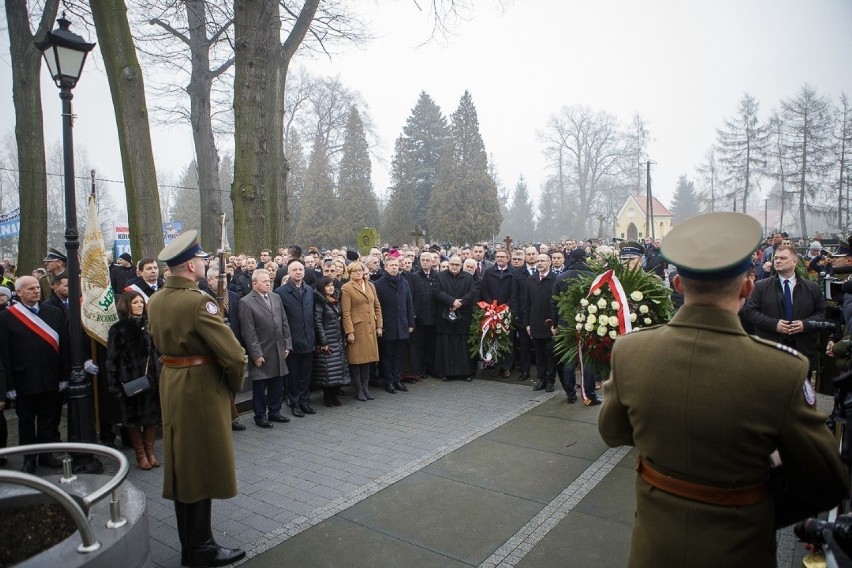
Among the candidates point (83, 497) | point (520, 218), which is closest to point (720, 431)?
point (83, 497)

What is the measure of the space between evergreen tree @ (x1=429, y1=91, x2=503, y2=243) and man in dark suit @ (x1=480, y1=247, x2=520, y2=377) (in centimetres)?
3686

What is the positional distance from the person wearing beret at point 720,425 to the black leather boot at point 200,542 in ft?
9.89

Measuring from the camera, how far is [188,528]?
414cm

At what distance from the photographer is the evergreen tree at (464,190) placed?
4722cm

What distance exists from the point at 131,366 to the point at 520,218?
7113 centimetres

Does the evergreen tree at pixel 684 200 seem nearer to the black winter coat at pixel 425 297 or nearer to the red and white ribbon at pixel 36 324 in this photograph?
the black winter coat at pixel 425 297

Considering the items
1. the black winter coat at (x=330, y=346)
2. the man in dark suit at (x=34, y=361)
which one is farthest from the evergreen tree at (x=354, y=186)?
the man in dark suit at (x=34, y=361)

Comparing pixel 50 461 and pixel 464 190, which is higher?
pixel 464 190

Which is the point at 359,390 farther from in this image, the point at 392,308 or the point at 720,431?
the point at 720,431

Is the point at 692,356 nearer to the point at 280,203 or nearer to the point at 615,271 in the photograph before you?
the point at 615,271

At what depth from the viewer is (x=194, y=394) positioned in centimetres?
411

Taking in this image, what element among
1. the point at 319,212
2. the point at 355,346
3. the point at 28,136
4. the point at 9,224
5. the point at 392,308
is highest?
the point at 319,212

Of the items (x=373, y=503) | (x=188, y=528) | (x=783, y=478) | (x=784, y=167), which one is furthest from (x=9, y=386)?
(x=784, y=167)

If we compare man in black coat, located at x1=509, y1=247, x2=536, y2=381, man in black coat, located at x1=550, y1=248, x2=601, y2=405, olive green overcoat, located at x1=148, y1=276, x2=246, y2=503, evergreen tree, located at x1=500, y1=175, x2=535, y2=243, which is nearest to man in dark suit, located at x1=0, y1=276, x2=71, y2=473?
olive green overcoat, located at x1=148, y1=276, x2=246, y2=503
